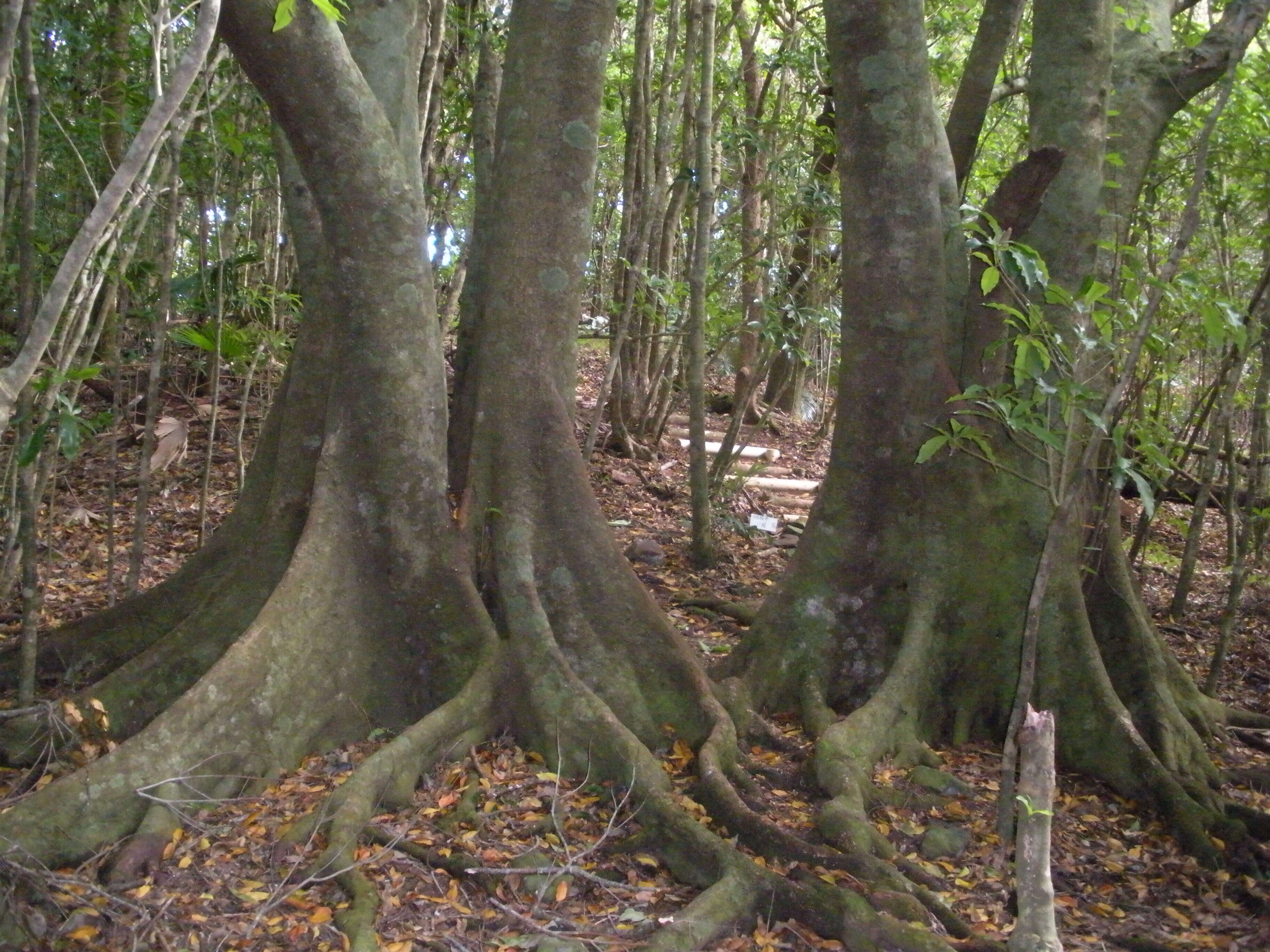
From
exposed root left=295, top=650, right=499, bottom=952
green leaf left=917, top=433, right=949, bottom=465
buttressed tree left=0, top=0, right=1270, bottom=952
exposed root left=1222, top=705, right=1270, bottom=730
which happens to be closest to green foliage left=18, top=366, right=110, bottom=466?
buttressed tree left=0, top=0, right=1270, bottom=952

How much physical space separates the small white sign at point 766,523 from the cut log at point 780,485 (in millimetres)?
1140

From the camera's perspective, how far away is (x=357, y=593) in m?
4.41

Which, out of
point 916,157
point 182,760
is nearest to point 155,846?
point 182,760

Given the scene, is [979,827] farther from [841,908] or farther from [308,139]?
[308,139]

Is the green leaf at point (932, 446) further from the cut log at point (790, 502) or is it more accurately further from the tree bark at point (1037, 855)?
the cut log at point (790, 502)

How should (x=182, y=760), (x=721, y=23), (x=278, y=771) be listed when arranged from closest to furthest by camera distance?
(x=182, y=760) < (x=278, y=771) < (x=721, y=23)

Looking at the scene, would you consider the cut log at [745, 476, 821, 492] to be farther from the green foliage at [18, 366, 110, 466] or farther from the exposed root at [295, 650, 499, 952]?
the green foliage at [18, 366, 110, 466]

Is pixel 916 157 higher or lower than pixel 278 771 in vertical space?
higher

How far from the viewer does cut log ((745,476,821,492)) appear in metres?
10.5

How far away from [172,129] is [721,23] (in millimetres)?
7822

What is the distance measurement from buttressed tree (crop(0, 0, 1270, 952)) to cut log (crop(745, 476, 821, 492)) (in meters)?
5.48

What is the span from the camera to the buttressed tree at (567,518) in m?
4.16

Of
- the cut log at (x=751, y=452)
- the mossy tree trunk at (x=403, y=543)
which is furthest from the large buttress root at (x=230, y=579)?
the cut log at (x=751, y=452)

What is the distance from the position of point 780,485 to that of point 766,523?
1.89 m
